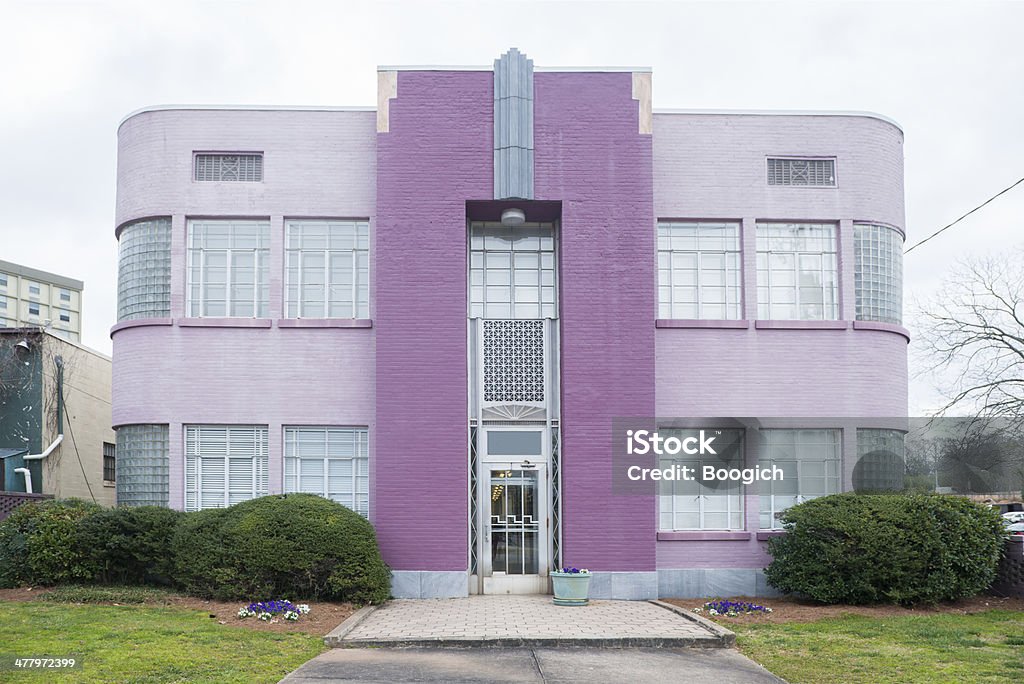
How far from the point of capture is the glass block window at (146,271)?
1792 centimetres

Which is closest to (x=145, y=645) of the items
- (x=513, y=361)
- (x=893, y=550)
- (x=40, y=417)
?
(x=513, y=361)

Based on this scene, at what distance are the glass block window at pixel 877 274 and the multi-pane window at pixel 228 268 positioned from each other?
10.1 m

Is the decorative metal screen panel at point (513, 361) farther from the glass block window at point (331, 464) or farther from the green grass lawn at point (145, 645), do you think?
the green grass lawn at point (145, 645)

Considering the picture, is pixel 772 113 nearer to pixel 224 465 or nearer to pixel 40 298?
pixel 224 465

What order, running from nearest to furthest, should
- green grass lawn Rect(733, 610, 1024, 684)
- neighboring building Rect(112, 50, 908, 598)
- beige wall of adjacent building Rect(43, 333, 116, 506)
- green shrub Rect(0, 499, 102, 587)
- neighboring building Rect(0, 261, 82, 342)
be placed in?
1. green grass lawn Rect(733, 610, 1024, 684)
2. green shrub Rect(0, 499, 102, 587)
3. neighboring building Rect(112, 50, 908, 598)
4. beige wall of adjacent building Rect(43, 333, 116, 506)
5. neighboring building Rect(0, 261, 82, 342)

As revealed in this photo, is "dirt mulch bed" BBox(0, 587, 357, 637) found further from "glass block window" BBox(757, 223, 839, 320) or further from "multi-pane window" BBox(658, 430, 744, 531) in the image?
"glass block window" BBox(757, 223, 839, 320)

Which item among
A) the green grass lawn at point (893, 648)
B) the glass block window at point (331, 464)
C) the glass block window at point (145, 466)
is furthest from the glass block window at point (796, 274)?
the glass block window at point (145, 466)

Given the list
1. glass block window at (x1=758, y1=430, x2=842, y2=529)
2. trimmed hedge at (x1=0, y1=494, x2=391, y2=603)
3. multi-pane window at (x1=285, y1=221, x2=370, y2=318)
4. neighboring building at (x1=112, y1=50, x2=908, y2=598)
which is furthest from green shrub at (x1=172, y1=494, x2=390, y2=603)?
glass block window at (x1=758, y1=430, x2=842, y2=529)

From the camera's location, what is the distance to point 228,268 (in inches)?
709

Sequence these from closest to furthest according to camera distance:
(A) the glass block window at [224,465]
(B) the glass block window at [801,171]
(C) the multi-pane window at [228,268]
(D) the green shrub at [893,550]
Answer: (D) the green shrub at [893,550]
(A) the glass block window at [224,465]
(C) the multi-pane window at [228,268]
(B) the glass block window at [801,171]

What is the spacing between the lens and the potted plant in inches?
626

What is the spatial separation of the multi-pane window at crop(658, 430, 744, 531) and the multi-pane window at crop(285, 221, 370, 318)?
567cm

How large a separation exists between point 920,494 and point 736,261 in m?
4.83

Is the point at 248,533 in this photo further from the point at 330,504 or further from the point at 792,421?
the point at 792,421
